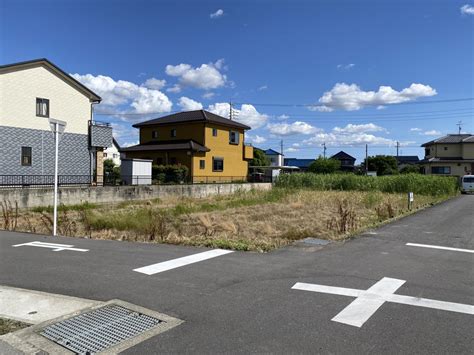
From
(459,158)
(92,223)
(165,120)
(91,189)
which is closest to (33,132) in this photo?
(91,189)

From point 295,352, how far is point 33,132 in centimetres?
2286

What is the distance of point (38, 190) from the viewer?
61.0 feet

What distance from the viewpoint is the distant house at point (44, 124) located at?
69.7 feet

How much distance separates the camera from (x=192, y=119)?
120ft

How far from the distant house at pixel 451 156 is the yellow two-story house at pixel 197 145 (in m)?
28.8

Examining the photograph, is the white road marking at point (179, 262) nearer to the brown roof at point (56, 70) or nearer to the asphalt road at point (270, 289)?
the asphalt road at point (270, 289)

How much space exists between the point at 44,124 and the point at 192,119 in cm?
1562

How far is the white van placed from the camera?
36.7m

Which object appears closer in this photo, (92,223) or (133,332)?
(133,332)

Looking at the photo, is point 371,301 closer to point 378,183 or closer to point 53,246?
point 53,246

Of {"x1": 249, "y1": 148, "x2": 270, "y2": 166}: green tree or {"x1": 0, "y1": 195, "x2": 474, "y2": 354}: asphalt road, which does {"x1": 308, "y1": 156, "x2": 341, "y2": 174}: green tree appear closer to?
{"x1": 249, "y1": 148, "x2": 270, "y2": 166}: green tree

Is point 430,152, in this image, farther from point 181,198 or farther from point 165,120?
point 181,198

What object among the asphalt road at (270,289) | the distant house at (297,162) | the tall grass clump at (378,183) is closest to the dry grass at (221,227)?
the asphalt road at (270,289)

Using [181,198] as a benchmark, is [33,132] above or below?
above
